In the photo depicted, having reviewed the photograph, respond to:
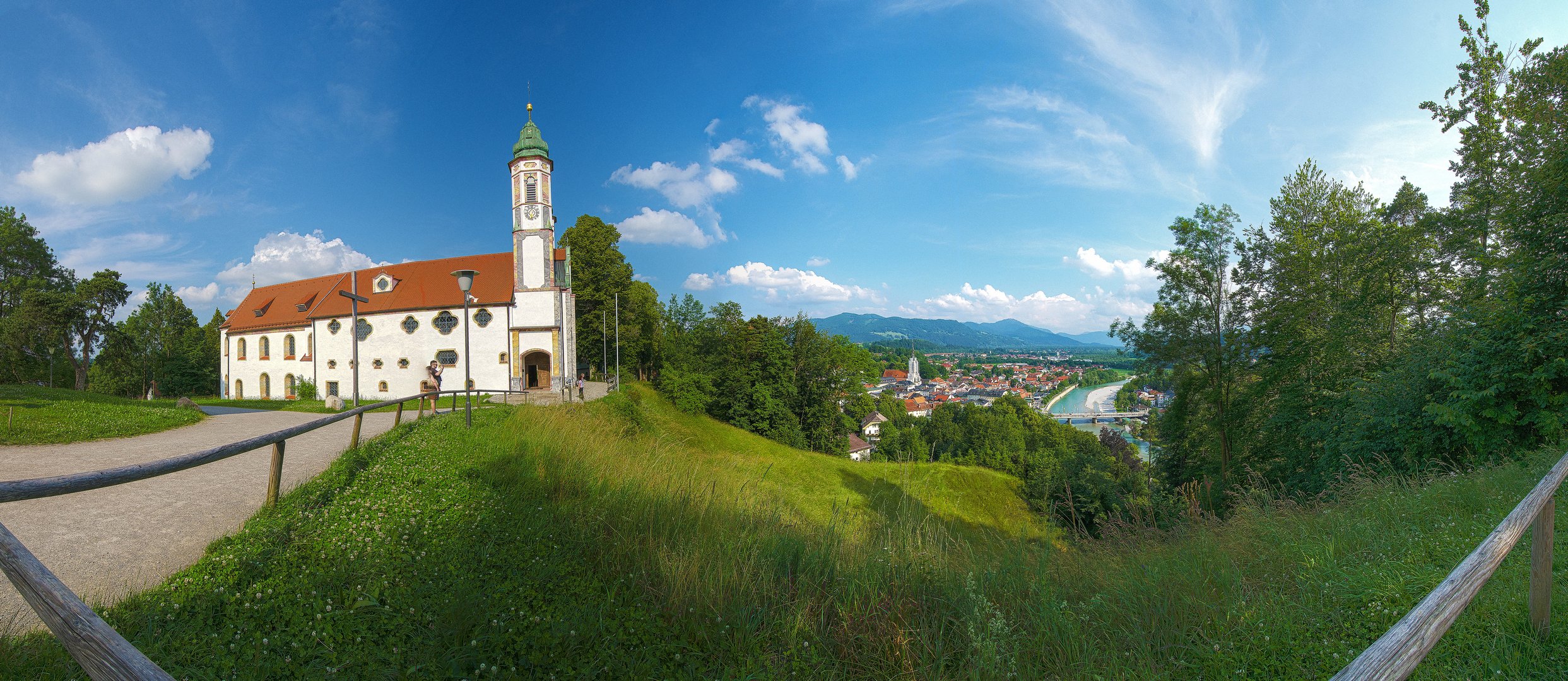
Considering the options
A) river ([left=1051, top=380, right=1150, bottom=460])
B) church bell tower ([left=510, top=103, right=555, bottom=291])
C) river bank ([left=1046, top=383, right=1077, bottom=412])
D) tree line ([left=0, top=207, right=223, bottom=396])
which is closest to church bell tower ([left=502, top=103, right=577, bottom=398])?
church bell tower ([left=510, top=103, right=555, bottom=291])

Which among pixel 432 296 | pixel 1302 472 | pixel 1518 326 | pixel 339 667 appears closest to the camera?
pixel 339 667

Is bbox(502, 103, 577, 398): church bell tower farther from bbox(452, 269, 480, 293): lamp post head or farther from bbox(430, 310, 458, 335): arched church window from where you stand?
bbox(452, 269, 480, 293): lamp post head

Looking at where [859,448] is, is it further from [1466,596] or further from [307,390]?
[1466,596]

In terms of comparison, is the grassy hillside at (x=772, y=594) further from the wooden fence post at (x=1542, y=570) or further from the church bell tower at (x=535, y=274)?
the church bell tower at (x=535, y=274)

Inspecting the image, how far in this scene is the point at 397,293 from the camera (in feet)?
103

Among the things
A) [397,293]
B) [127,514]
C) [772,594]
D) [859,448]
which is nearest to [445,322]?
[397,293]

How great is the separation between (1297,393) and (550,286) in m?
30.5

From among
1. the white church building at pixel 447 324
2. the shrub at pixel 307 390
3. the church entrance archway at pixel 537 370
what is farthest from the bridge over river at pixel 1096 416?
the shrub at pixel 307 390

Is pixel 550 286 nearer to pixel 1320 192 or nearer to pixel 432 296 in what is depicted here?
pixel 432 296

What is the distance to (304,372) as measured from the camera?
32.8 m

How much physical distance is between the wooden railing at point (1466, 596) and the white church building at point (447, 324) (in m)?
28.0

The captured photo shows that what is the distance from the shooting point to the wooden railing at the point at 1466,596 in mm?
1486

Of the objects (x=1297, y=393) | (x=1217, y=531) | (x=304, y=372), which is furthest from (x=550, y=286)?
(x=1297, y=393)

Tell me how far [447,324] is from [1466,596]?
116 ft
